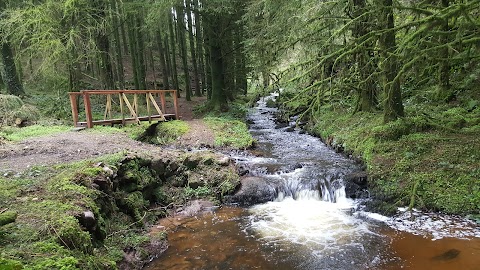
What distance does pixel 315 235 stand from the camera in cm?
618

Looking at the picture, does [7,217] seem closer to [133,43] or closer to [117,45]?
[133,43]

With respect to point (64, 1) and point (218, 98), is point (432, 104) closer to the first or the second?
point (218, 98)

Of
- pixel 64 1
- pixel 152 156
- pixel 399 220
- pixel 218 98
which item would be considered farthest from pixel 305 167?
pixel 64 1

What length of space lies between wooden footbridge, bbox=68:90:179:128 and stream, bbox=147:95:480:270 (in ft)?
21.7

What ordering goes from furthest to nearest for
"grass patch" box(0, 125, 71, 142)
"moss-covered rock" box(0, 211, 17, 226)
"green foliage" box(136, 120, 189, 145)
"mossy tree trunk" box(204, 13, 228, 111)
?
"mossy tree trunk" box(204, 13, 228, 111)
"green foliage" box(136, 120, 189, 145)
"grass patch" box(0, 125, 71, 142)
"moss-covered rock" box(0, 211, 17, 226)

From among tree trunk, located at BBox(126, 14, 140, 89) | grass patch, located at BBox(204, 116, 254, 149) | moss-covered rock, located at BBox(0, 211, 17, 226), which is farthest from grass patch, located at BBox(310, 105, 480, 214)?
tree trunk, located at BBox(126, 14, 140, 89)

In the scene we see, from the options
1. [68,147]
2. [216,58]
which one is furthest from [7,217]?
[216,58]

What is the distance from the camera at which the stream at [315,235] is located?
513 centimetres

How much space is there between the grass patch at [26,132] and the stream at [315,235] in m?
6.53

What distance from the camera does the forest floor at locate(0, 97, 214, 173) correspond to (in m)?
7.16

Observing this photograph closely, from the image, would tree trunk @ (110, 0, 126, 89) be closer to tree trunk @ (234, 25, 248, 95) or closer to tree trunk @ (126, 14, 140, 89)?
tree trunk @ (126, 14, 140, 89)

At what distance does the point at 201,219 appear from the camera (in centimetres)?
705

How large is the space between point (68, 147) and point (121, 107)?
14.2 ft

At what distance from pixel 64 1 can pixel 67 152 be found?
9236 mm
